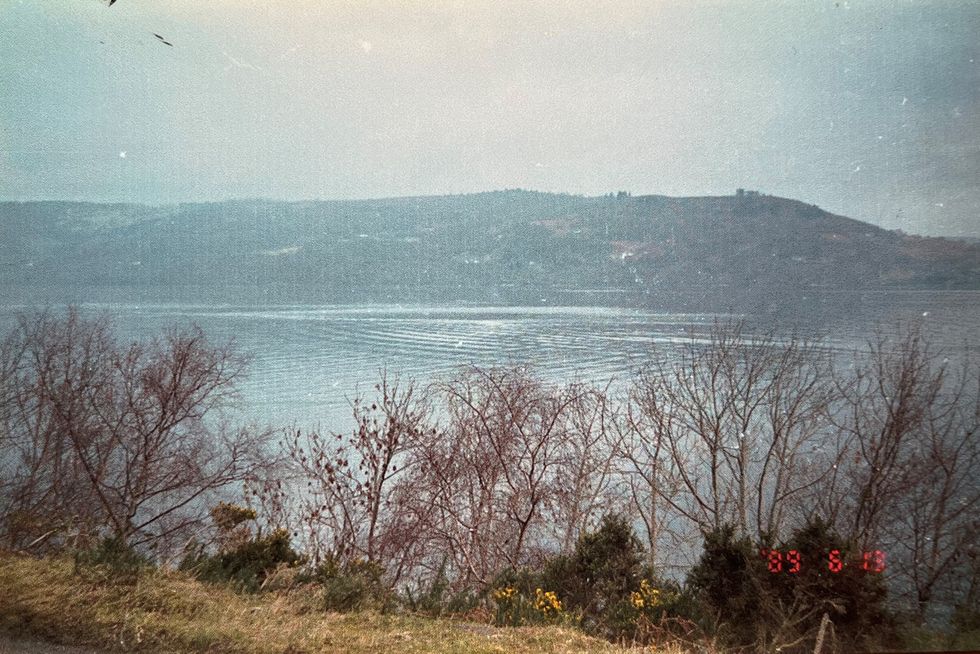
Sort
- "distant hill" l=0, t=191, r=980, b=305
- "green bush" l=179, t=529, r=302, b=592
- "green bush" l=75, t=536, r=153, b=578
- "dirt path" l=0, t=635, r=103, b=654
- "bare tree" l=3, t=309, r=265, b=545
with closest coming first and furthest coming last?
"dirt path" l=0, t=635, r=103, b=654 → "green bush" l=75, t=536, r=153, b=578 → "green bush" l=179, t=529, r=302, b=592 → "bare tree" l=3, t=309, r=265, b=545 → "distant hill" l=0, t=191, r=980, b=305

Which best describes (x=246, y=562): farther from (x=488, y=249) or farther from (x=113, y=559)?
(x=488, y=249)

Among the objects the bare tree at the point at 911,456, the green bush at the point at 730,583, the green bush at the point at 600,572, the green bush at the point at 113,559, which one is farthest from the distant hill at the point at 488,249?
the green bush at the point at 113,559

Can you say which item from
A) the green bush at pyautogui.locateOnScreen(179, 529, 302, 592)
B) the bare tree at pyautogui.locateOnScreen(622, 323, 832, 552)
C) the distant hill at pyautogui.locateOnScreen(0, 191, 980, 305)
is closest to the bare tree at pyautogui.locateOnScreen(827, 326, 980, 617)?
the bare tree at pyautogui.locateOnScreen(622, 323, 832, 552)

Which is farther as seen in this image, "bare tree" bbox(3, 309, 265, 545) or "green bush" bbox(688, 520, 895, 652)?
"bare tree" bbox(3, 309, 265, 545)

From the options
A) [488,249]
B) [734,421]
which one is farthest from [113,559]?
[734,421]

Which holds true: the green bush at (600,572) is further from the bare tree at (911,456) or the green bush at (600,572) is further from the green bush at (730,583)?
the bare tree at (911,456)

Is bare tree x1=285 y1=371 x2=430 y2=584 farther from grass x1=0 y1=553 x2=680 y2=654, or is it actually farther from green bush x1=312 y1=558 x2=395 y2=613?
grass x1=0 y1=553 x2=680 y2=654
